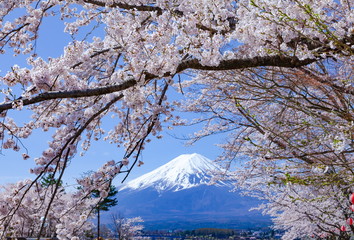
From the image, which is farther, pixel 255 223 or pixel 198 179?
pixel 198 179

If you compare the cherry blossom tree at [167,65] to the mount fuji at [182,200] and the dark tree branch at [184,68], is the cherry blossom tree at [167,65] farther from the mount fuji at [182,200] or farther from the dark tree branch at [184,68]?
the mount fuji at [182,200]

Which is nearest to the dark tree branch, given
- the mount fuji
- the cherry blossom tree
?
the cherry blossom tree

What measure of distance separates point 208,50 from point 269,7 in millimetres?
797

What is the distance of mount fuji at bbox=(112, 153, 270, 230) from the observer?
430ft

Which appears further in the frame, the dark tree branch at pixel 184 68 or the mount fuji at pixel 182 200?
the mount fuji at pixel 182 200

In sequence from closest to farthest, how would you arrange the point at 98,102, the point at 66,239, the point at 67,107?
the point at 66,239 < the point at 98,102 < the point at 67,107

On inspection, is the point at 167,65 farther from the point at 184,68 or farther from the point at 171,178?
the point at 171,178

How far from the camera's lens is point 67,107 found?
4070 millimetres

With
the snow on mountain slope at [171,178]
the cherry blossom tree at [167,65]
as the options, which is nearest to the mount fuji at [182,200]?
the snow on mountain slope at [171,178]

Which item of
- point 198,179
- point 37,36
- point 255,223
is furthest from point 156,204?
point 37,36

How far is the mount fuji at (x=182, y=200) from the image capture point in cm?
13112

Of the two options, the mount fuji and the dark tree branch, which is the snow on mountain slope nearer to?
the mount fuji

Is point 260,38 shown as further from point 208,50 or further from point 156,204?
point 156,204

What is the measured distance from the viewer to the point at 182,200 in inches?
6063
